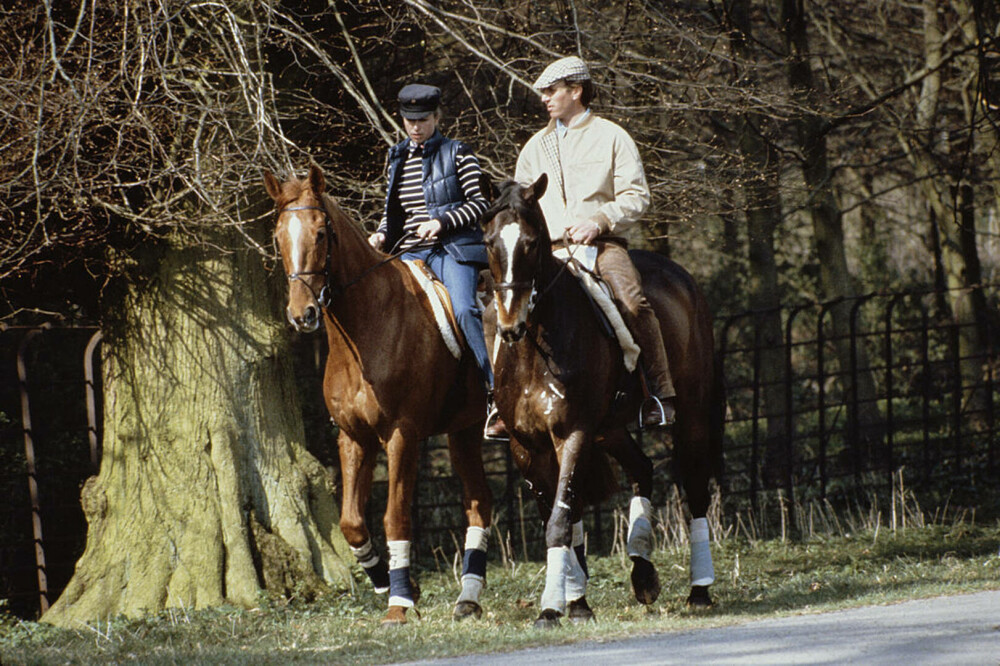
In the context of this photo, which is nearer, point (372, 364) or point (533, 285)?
point (533, 285)

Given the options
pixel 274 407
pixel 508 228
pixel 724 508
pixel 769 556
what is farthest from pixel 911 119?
pixel 508 228

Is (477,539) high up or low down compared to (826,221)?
down

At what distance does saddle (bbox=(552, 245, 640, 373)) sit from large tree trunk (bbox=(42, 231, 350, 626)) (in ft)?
10.0

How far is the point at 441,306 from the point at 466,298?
17 centimetres

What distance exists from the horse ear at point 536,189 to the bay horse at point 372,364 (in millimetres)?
1317

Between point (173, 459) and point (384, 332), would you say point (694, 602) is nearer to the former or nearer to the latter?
point (384, 332)

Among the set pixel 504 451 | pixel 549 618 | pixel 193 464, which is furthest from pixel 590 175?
pixel 504 451

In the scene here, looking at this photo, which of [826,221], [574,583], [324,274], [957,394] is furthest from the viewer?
[826,221]

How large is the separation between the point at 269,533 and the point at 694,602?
10.8 ft

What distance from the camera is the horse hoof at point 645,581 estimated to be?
25.4 ft

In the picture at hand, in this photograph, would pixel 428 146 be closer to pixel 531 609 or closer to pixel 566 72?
pixel 566 72

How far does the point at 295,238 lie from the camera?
727cm

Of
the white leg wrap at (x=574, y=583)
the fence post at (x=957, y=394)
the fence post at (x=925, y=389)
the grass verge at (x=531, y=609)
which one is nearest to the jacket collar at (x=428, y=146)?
the white leg wrap at (x=574, y=583)

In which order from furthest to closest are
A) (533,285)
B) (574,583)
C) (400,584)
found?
(400,584) → (574,583) → (533,285)
